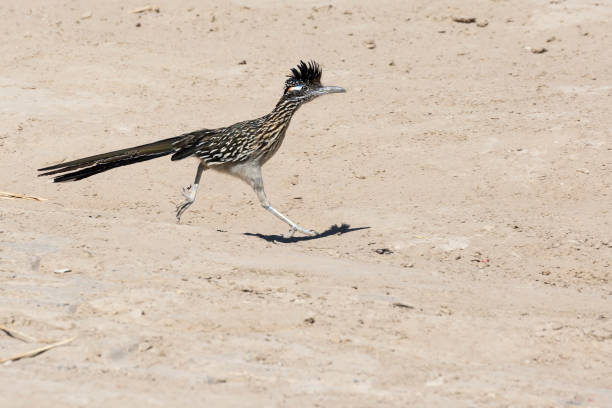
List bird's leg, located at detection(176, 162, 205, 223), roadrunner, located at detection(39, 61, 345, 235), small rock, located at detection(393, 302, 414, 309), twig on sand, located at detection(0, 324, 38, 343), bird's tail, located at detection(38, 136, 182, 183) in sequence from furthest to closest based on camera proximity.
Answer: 1. bird's leg, located at detection(176, 162, 205, 223)
2. roadrunner, located at detection(39, 61, 345, 235)
3. bird's tail, located at detection(38, 136, 182, 183)
4. small rock, located at detection(393, 302, 414, 309)
5. twig on sand, located at detection(0, 324, 38, 343)

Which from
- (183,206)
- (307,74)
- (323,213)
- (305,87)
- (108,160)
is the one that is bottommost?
(323,213)

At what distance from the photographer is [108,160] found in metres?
8.09

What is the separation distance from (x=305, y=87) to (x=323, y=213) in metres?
1.30

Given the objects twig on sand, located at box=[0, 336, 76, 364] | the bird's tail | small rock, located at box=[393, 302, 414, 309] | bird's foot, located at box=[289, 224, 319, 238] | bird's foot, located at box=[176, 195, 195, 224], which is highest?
twig on sand, located at box=[0, 336, 76, 364]

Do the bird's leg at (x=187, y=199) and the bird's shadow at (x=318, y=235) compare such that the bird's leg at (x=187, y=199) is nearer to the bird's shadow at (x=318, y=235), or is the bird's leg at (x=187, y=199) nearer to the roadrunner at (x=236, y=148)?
the roadrunner at (x=236, y=148)

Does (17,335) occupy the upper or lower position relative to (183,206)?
upper

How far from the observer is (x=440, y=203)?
9.09 metres

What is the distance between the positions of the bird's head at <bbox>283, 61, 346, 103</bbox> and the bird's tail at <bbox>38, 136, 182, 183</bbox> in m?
1.15

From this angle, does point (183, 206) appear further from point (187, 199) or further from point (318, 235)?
point (318, 235)

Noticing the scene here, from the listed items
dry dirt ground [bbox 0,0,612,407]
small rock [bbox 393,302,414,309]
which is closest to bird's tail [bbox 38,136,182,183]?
dry dirt ground [bbox 0,0,612,407]

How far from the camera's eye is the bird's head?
339 inches

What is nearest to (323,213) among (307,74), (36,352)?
(307,74)

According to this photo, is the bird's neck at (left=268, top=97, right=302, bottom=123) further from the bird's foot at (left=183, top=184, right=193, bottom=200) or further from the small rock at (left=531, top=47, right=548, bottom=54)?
the small rock at (left=531, top=47, right=548, bottom=54)

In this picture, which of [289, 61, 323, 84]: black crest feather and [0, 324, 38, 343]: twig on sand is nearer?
[0, 324, 38, 343]: twig on sand
